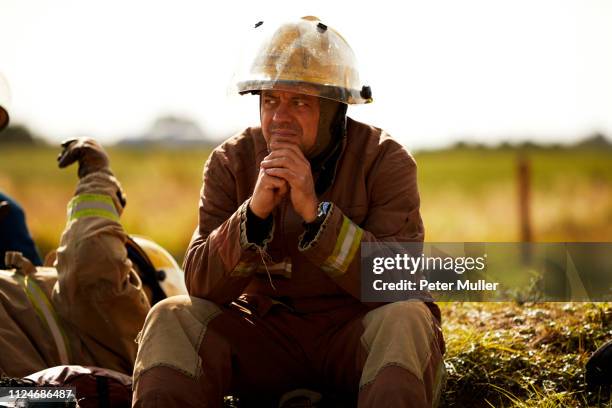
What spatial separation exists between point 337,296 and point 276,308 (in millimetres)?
289

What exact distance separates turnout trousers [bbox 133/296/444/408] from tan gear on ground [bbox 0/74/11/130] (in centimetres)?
241

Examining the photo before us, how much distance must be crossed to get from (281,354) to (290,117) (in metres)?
1.08

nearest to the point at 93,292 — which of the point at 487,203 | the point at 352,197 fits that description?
the point at 352,197

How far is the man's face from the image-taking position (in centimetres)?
545

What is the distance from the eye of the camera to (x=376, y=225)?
549 cm

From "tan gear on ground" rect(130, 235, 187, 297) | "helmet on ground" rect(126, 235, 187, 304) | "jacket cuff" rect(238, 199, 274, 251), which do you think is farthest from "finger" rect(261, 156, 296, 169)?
"tan gear on ground" rect(130, 235, 187, 297)

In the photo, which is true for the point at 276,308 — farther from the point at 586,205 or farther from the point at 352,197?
the point at 586,205

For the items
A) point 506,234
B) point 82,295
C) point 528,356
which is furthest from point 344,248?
point 506,234

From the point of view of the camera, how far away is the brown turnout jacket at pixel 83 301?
252 inches

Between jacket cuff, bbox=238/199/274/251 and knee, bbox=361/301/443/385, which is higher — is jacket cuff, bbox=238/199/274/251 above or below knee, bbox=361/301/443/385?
above

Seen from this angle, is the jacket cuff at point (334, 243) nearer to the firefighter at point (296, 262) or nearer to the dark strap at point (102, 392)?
the firefighter at point (296, 262)

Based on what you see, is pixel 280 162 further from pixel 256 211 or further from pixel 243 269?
pixel 243 269

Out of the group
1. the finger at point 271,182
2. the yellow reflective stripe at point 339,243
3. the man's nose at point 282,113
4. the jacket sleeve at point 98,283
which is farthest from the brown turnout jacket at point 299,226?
the jacket sleeve at point 98,283
